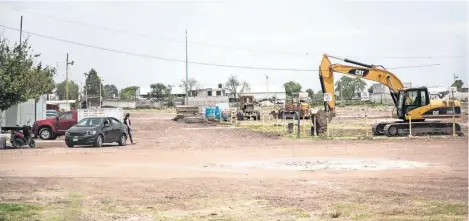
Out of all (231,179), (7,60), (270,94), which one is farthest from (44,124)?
(270,94)

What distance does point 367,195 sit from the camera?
10672mm

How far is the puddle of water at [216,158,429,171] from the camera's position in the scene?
1581 cm

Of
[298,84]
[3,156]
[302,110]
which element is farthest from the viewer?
[298,84]

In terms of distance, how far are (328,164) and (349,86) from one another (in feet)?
443

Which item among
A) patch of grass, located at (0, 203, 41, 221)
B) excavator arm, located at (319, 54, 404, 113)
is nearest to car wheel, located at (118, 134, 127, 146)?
excavator arm, located at (319, 54, 404, 113)

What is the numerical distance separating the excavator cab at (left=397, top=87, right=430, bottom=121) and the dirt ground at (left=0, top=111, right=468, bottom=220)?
1080cm

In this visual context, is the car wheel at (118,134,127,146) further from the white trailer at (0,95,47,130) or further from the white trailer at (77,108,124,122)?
the white trailer at (0,95,47,130)

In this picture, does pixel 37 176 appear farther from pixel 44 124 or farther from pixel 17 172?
pixel 44 124

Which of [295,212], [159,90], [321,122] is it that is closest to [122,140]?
[321,122]

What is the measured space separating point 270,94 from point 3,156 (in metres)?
139

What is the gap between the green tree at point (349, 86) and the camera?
465 feet

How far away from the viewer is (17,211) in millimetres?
9047

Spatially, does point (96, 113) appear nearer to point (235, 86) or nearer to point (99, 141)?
point (99, 141)

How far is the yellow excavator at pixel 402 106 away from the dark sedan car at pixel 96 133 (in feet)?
36.7
